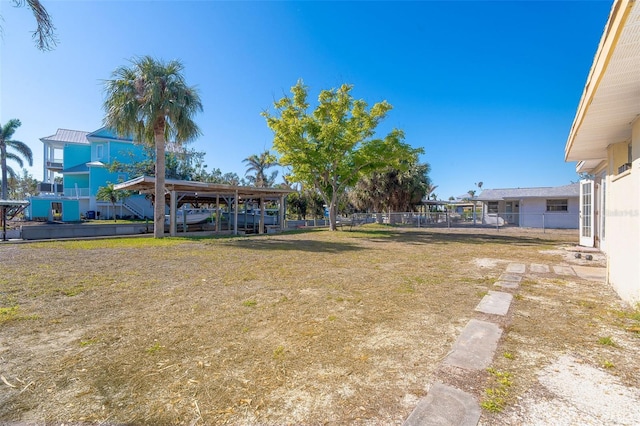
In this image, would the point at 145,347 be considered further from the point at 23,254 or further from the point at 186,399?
the point at 23,254

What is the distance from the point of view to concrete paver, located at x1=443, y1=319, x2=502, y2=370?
257cm

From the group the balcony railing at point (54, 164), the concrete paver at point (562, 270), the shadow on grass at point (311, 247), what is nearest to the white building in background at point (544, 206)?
the shadow on grass at point (311, 247)

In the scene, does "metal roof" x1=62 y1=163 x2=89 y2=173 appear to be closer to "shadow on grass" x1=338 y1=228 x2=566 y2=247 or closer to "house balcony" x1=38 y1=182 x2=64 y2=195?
"house balcony" x1=38 y1=182 x2=64 y2=195

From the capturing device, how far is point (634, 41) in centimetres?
264

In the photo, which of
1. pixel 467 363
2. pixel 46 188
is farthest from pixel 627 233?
pixel 46 188

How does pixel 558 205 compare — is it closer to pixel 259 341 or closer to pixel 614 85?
pixel 614 85

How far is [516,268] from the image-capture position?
7.11 meters

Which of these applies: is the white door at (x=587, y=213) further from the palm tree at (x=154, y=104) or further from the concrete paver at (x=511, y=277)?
the palm tree at (x=154, y=104)

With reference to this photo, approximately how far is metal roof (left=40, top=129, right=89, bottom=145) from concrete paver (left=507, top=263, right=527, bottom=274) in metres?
41.9

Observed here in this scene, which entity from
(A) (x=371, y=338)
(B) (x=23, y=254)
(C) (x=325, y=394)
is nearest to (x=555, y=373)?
(A) (x=371, y=338)

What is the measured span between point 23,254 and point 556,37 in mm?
20967

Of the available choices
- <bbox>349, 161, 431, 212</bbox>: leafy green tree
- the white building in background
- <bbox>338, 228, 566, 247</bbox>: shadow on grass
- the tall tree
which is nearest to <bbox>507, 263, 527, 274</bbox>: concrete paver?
<bbox>338, 228, 566, 247</bbox>: shadow on grass

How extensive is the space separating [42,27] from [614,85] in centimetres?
824

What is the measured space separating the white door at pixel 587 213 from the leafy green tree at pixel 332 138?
30.1 feet
